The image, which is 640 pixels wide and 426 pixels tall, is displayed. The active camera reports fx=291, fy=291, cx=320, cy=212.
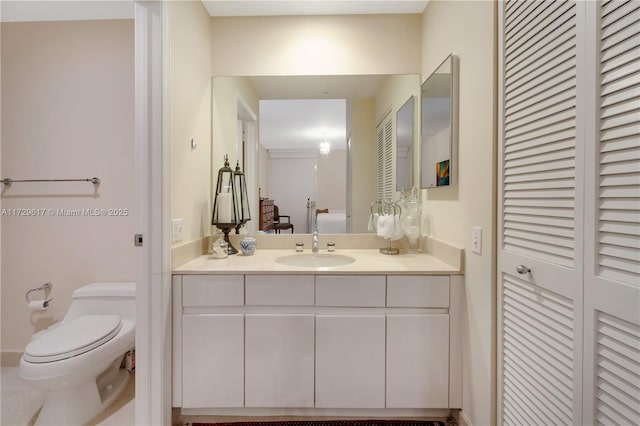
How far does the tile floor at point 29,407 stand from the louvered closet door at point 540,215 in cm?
190

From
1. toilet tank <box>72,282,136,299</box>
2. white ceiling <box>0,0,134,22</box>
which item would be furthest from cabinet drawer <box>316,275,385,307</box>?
white ceiling <box>0,0,134,22</box>

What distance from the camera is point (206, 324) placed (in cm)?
146

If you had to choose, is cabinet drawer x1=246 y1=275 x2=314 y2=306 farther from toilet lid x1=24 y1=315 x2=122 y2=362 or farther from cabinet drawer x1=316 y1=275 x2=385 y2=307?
toilet lid x1=24 y1=315 x2=122 y2=362

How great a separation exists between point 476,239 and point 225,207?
55.6 inches

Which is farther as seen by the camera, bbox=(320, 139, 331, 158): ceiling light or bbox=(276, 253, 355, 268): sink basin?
bbox=(320, 139, 331, 158): ceiling light

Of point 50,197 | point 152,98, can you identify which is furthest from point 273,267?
point 50,197

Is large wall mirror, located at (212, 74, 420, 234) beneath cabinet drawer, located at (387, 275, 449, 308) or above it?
above

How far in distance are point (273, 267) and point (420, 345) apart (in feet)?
2.75

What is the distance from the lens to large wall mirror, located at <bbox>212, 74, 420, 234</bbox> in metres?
2.00

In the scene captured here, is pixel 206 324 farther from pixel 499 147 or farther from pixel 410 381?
pixel 499 147

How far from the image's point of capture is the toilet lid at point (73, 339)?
138cm

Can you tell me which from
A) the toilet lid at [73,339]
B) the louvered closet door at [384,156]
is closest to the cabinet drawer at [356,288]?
the louvered closet door at [384,156]

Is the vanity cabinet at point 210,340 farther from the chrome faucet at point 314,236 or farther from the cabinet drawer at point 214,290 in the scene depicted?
the chrome faucet at point 314,236

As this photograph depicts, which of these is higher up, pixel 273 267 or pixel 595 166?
pixel 595 166
